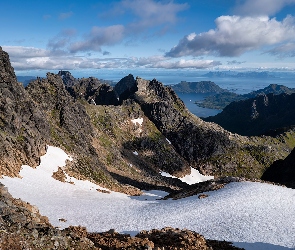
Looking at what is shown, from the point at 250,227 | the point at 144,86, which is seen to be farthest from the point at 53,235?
the point at 144,86

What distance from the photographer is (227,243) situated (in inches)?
883

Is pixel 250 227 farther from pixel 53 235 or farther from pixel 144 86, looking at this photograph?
pixel 144 86

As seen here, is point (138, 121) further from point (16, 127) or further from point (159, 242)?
point (159, 242)

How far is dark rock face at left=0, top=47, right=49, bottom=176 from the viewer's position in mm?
40475

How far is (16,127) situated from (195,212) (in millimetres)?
35107

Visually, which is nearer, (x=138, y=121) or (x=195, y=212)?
(x=195, y=212)

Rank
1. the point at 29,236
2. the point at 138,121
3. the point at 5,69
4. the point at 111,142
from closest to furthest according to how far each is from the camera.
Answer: the point at 29,236
the point at 5,69
the point at 111,142
the point at 138,121

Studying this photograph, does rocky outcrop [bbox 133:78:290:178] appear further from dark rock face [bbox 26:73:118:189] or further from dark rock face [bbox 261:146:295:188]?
dark rock face [bbox 26:73:118:189]

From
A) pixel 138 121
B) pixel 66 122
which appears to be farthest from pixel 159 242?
pixel 138 121

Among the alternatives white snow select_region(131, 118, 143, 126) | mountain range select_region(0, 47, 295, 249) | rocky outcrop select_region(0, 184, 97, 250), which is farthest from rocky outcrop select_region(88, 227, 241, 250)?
white snow select_region(131, 118, 143, 126)

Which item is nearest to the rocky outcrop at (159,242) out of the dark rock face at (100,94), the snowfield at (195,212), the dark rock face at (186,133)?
the snowfield at (195,212)

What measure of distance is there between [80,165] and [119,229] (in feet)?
97.9

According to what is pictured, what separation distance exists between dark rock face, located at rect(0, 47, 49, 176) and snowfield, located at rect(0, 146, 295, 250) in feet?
9.33

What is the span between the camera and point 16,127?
47938 millimetres
